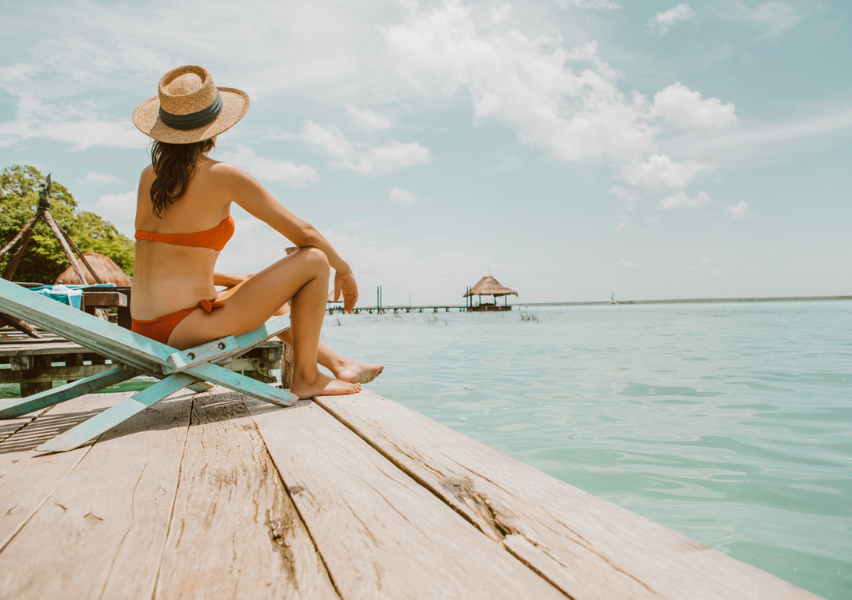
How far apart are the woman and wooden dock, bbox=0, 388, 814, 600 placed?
64cm

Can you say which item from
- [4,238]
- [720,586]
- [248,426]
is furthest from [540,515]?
[4,238]

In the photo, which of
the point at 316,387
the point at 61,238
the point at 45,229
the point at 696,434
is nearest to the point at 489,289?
the point at 45,229

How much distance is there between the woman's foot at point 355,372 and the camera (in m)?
2.93

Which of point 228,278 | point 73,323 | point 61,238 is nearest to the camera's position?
point 73,323

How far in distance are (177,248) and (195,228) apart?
0.39 ft

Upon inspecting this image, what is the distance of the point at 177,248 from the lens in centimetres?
216

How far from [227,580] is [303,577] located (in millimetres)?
139

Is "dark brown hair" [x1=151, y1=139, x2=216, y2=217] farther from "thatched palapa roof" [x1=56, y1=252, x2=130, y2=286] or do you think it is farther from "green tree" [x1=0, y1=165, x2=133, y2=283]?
"green tree" [x1=0, y1=165, x2=133, y2=283]

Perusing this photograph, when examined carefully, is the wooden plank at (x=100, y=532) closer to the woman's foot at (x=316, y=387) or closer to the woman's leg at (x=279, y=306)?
the woman's leg at (x=279, y=306)

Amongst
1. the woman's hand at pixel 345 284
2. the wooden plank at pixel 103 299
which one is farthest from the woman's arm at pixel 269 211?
the wooden plank at pixel 103 299

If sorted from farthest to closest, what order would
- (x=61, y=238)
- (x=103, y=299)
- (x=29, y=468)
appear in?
(x=61, y=238) → (x=103, y=299) → (x=29, y=468)

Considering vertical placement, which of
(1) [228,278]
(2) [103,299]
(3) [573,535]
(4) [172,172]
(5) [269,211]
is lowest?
(3) [573,535]

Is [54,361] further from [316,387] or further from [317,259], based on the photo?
[317,259]

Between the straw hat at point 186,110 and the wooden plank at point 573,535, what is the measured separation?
164 centimetres
